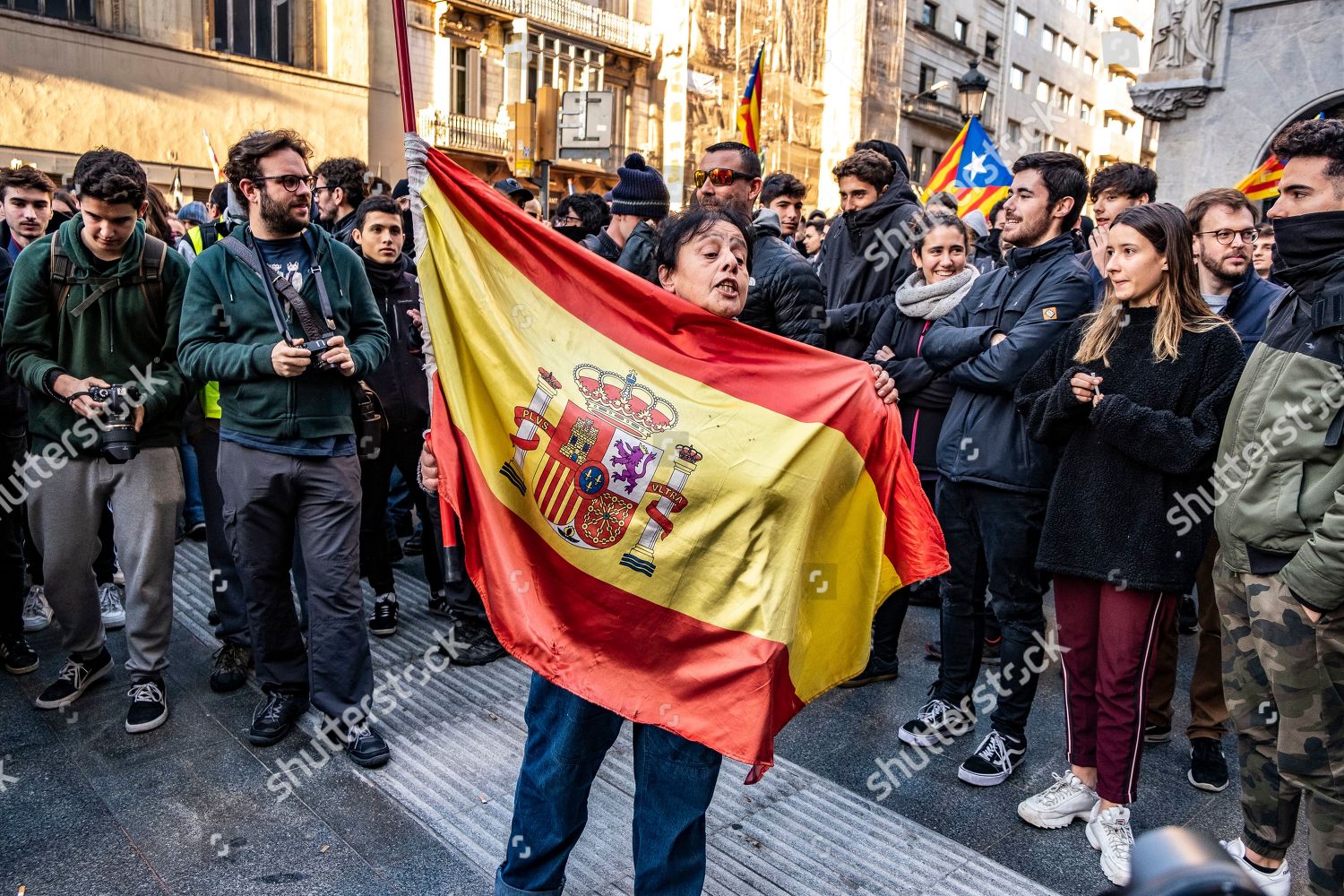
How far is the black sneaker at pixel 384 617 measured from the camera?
5348mm

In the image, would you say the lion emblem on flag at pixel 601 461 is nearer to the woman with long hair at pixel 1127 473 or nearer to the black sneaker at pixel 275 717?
the woman with long hair at pixel 1127 473

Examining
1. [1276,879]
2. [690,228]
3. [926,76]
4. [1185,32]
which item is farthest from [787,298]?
[926,76]

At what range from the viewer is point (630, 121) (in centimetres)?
3031

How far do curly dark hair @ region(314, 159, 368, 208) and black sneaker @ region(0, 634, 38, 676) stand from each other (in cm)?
318

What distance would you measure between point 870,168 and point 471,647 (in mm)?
3212

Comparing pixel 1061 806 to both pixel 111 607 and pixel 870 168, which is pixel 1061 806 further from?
pixel 111 607

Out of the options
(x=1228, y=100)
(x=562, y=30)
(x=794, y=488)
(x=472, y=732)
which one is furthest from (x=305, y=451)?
(x=562, y=30)

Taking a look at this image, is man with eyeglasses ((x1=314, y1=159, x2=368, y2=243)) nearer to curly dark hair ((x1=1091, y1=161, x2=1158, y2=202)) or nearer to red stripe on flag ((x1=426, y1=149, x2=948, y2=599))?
red stripe on flag ((x1=426, y1=149, x2=948, y2=599))

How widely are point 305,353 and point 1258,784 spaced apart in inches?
143

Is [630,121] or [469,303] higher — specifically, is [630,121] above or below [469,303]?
above

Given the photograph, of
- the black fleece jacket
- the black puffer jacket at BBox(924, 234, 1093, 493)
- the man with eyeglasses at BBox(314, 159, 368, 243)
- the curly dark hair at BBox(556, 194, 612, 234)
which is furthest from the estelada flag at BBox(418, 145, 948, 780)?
the curly dark hair at BBox(556, 194, 612, 234)

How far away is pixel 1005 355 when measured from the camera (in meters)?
3.81

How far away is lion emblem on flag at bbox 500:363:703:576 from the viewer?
8.68 feet

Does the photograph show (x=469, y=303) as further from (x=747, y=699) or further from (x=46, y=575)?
(x=46, y=575)
